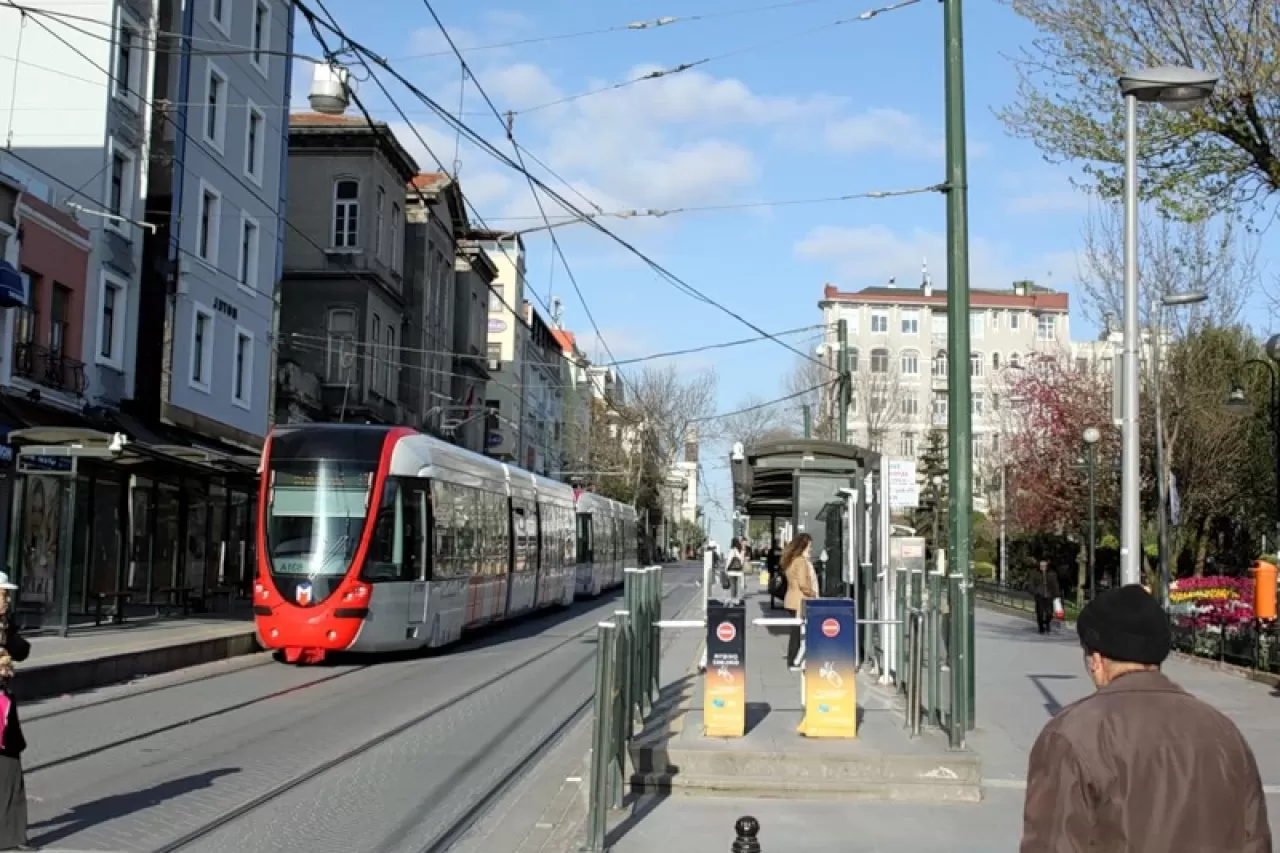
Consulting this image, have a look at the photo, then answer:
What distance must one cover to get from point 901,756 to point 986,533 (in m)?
60.8

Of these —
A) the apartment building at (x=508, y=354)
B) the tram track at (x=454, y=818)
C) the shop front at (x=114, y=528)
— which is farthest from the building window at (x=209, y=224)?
the apartment building at (x=508, y=354)

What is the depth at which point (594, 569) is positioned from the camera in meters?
41.6

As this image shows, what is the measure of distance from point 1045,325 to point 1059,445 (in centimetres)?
5333

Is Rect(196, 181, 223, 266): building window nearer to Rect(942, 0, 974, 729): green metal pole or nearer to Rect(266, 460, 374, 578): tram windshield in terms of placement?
Rect(266, 460, 374, 578): tram windshield

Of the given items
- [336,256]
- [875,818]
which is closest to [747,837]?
[875,818]

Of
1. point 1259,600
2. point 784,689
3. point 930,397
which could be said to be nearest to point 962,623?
point 784,689

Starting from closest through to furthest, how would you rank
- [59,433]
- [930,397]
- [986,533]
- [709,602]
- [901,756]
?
1. [901,756]
2. [709,602]
3. [59,433]
4. [986,533]
5. [930,397]

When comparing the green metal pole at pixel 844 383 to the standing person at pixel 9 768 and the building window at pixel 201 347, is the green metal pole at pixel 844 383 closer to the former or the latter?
the building window at pixel 201 347

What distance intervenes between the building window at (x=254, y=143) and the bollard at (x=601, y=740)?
1307 inches

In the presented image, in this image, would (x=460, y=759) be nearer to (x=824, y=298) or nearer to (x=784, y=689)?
(x=784, y=689)

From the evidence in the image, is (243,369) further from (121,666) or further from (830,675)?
(830,675)

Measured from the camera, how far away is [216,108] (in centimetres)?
3638

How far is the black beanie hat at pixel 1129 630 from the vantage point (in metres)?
3.98

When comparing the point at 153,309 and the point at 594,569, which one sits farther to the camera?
the point at 594,569
